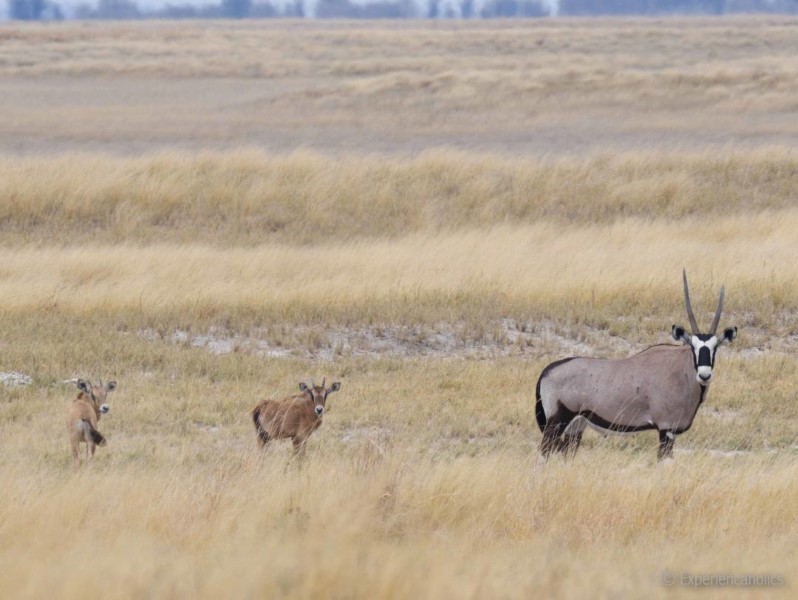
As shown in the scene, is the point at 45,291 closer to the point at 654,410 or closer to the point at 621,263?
the point at 621,263

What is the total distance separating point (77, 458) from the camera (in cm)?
821

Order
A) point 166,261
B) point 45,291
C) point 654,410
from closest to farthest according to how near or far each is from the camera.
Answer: point 654,410, point 45,291, point 166,261

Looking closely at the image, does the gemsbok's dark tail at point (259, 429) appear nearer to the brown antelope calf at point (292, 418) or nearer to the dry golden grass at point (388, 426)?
the brown antelope calf at point (292, 418)

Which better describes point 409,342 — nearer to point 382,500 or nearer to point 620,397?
point 620,397

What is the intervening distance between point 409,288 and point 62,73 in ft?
165

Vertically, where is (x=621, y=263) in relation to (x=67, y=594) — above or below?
below

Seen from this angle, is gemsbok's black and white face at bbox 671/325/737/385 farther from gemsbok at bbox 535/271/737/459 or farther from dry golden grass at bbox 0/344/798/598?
dry golden grass at bbox 0/344/798/598

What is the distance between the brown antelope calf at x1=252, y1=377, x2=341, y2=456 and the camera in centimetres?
834

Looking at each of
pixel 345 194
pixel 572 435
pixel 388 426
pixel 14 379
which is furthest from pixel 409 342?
pixel 345 194

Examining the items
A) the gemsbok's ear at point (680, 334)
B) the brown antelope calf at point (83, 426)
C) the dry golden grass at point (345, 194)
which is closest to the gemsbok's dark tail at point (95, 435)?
the brown antelope calf at point (83, 426)

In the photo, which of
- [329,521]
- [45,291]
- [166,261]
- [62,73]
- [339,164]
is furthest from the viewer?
[62,73]

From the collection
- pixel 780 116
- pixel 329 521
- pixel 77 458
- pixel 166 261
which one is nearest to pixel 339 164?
pixel 166 261

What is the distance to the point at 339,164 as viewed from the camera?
22391mm

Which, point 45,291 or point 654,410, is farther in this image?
point 45,291
